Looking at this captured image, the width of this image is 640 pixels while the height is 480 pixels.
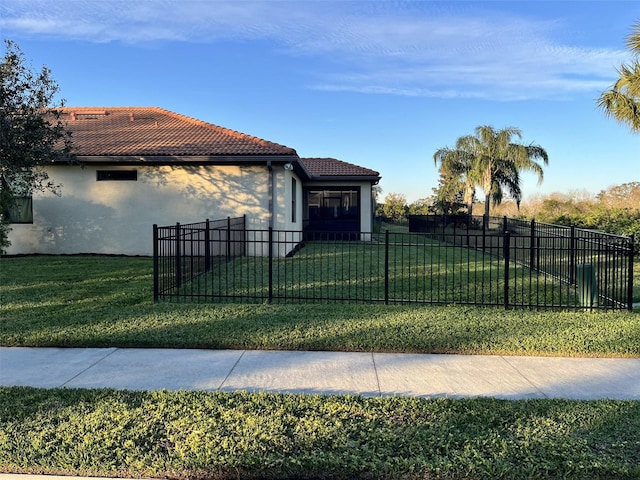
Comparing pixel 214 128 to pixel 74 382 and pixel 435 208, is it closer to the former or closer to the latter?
pixel 74 382

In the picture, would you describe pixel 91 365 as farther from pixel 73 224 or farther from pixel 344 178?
pixel 344 178

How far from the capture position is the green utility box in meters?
7.41

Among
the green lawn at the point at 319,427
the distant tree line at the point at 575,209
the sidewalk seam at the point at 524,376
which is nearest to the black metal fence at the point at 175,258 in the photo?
the green lawn at the point at 319,427

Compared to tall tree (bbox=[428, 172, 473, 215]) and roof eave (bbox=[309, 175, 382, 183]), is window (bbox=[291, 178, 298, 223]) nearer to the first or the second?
roof eave (bbox=[309, 175, 382, 183])

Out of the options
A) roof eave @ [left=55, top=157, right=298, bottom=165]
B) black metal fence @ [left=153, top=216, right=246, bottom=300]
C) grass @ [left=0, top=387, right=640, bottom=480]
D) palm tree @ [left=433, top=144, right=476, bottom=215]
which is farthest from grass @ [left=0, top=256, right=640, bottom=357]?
palm tree @ [left=433, top=144, right=476, bottom=215]

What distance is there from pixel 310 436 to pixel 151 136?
15269 mm

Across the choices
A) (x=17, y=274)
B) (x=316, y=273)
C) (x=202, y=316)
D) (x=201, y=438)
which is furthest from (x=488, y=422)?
(x=17, y=274)

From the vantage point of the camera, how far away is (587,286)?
7648 mm

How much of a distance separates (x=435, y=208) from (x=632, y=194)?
47.7 ft

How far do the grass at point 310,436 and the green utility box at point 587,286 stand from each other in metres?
4.02

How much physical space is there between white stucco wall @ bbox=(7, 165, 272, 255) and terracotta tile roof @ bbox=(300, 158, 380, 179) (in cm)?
648

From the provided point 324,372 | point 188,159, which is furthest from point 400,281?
point 188,159

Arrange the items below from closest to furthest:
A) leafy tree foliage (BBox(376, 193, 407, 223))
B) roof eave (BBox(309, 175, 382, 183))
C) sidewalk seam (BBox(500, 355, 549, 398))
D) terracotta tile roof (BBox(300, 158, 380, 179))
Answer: sidewalk seam (BBox(500, 355, 549, 398)) → roof eave (BBox(309, 175, 382, 183)) → terracotta tile roof (BBox(300, 158, 380, 179)) → leafy tree foliage (BBox(376, 193, 407, 223))

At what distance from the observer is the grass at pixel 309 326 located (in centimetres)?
552
